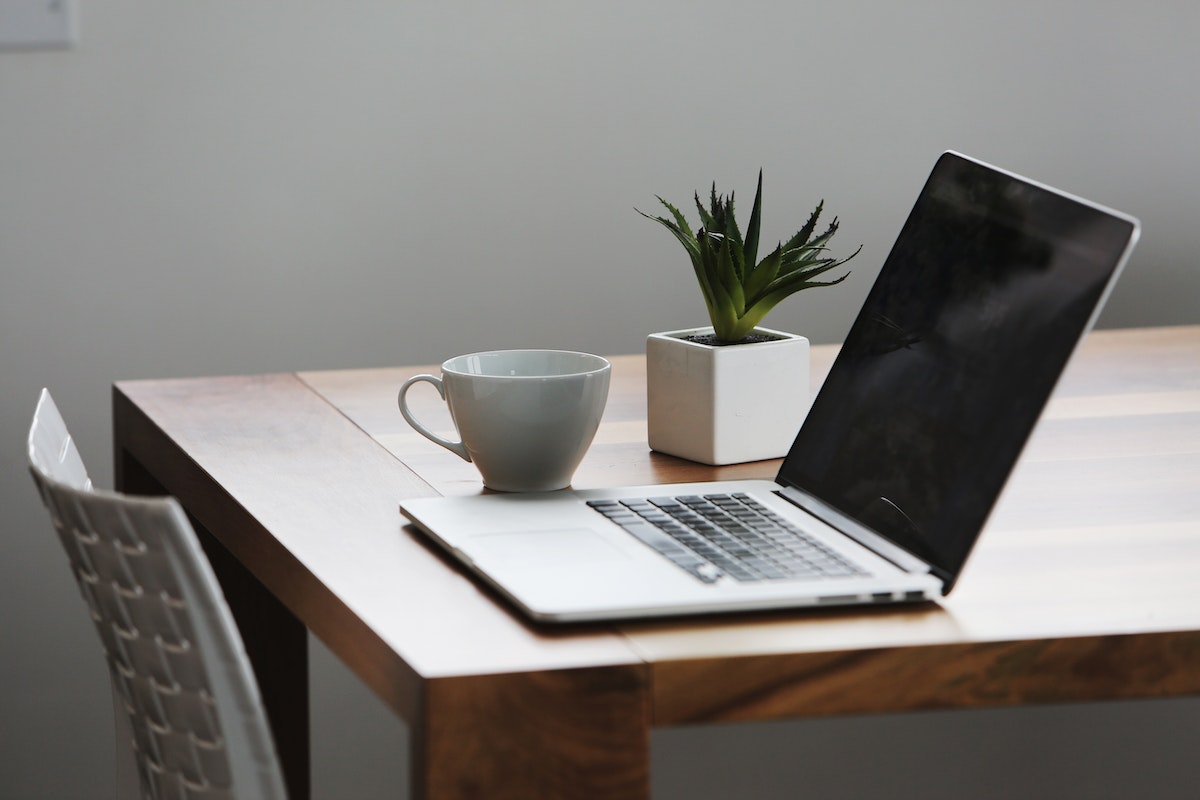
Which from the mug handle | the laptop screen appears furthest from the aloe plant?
the mug handle

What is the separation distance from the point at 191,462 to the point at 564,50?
113cm

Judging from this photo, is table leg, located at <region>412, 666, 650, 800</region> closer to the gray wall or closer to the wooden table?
the wooden table

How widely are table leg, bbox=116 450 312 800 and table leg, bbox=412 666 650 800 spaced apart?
0.76 meters

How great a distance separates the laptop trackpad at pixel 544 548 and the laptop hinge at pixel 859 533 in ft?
0.49

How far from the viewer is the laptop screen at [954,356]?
82cm

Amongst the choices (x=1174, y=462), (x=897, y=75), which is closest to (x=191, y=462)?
(x=1174, y=462)

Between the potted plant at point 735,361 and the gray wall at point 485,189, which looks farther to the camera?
the gray wall at point 485,189

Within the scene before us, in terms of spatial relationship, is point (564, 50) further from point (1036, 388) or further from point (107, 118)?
point (1036, 388)

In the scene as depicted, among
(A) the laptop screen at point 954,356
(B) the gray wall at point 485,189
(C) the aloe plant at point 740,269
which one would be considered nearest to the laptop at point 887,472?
(A) the laptop screen at point 954,356

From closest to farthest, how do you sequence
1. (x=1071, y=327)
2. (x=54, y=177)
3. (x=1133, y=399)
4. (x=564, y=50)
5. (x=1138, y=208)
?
(x=1071, y=327), (x=1133, y=399), (x=54, y=177), (x=564, y=50), (x=1138, y=208)

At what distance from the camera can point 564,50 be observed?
6.84 feet

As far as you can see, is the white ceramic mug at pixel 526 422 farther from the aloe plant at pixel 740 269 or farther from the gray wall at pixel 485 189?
the gray wall at pixel 485 189

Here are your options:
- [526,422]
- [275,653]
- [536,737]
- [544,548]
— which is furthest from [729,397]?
[275,653]

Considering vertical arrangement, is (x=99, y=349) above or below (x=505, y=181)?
below
